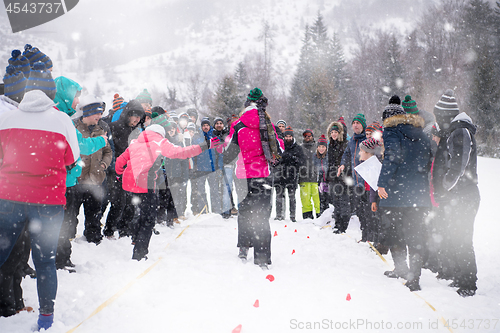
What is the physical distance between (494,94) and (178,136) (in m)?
25.9

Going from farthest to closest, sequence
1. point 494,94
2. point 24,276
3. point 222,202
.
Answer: point 494,94 < point 222,202 < point 24,276

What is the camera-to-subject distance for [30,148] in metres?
2.43

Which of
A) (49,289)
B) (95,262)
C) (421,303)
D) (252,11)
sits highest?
(252,11)

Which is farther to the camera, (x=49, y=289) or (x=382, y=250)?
(x=382, y=250)

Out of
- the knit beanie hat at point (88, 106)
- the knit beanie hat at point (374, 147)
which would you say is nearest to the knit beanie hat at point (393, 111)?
the knit beanie hat at point (374, 147)

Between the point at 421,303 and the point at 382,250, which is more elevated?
the point at 421,303

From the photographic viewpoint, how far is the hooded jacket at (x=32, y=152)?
240cm

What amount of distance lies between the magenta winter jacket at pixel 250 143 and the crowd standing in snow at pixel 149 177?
0.05 feet

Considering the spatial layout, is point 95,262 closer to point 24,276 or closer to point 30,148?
point 24,276

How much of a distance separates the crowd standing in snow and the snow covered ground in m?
0.25

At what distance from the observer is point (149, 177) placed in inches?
177

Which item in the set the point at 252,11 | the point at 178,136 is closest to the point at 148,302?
the point at 178,136

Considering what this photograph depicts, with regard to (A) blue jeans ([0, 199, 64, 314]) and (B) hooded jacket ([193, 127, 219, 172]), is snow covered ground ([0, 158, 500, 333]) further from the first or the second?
(B) hooded jacket ([193, 127, 219, 172])

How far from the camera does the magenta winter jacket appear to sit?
4477mm
